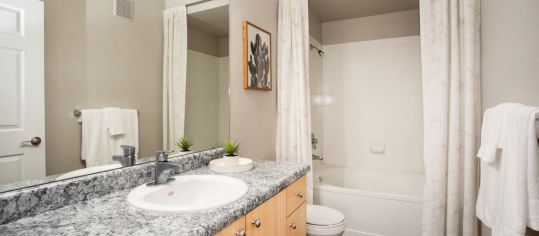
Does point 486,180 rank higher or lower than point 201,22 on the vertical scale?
lower

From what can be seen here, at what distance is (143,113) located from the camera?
1.24 meters

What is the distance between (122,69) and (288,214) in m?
1.04

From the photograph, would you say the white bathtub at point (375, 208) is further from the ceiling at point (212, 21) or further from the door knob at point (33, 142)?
the door knob at point (33, 142)

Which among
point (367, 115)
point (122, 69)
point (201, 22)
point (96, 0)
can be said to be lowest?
point (367, 115)

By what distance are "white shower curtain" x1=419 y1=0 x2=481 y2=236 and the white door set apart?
2.17m

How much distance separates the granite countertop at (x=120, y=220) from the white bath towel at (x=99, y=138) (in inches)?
6.5

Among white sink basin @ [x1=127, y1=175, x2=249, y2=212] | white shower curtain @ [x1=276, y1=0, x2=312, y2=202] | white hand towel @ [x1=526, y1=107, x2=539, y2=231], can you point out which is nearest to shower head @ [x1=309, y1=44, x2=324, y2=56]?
white shower curtain @ [x1=276, y1=0, x2=312, y2=202]

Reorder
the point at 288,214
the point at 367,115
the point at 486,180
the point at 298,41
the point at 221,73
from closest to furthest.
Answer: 1. the point at 288,214
2. the point at 486,180
3. the point at 221,73
4. the point at 298,41
5. the point at 367,115

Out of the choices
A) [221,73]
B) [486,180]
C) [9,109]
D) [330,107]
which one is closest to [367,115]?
[330,107]

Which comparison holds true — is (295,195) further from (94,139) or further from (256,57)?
(256,57)

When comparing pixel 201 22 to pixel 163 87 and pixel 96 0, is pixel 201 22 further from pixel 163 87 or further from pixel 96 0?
pixel 96 0

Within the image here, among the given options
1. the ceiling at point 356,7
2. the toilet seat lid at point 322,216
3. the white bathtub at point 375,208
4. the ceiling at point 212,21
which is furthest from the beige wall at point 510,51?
the ceiling at point 212,21

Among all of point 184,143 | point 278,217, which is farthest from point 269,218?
point 184,143

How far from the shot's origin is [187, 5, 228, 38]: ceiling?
1591 mm
